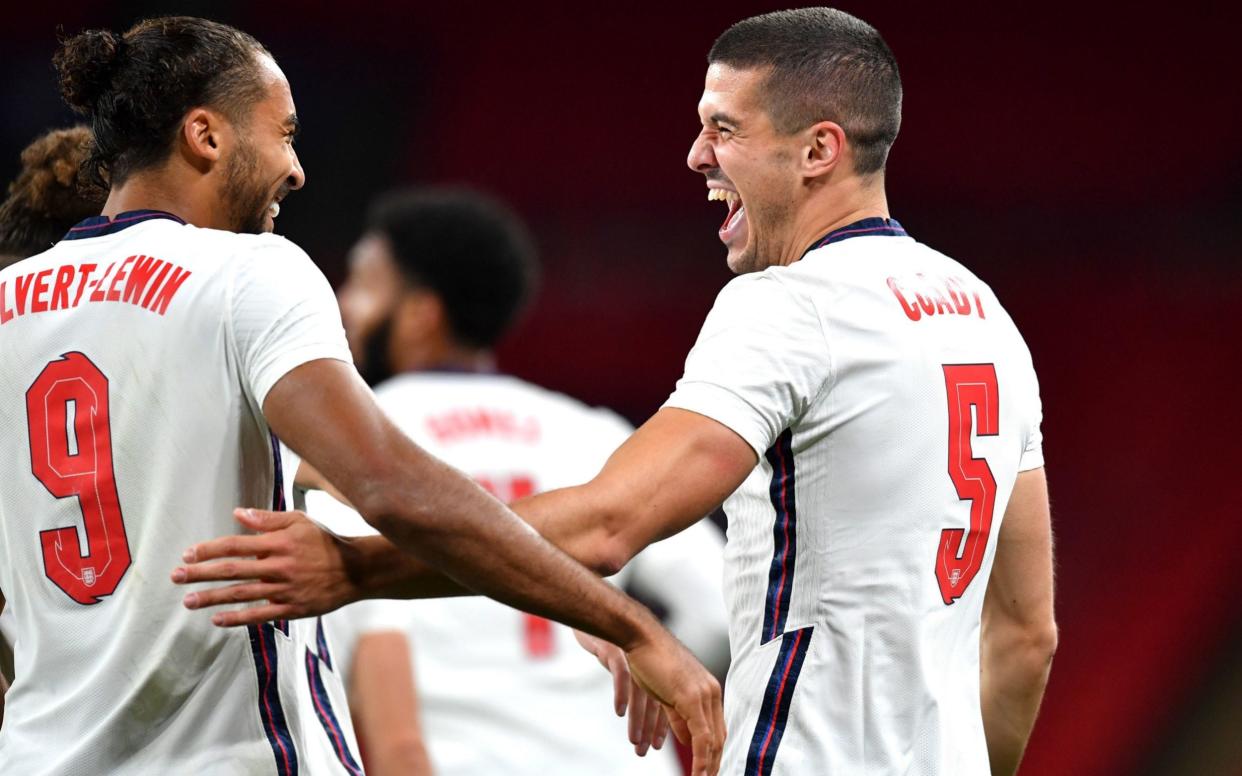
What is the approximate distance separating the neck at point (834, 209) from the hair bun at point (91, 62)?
1115 millimetres

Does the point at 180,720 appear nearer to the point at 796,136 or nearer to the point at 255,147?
the point at 255,147

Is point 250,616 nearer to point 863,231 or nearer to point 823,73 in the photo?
point 863,231

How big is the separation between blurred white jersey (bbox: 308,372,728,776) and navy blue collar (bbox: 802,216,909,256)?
1.36 m

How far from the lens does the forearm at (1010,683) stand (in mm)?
2797

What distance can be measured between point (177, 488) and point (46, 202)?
0.91 metres

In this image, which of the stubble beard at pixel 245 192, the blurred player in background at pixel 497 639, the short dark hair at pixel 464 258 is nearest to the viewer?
the stubble beard at pixel 245 192

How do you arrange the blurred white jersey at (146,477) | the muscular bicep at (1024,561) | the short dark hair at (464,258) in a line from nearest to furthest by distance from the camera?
the blurred white jersey at (146,477) < the muscular bicep at (1024,561) < the short dark hair at (464,258)

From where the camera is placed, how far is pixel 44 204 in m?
2.92

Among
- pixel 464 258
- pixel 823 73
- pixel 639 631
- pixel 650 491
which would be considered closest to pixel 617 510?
pixel 650 491

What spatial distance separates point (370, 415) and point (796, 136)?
90 cm

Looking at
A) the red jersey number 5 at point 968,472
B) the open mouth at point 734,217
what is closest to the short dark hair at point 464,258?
the open mouth at point 734,217

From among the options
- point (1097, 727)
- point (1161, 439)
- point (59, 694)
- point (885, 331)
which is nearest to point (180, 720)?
point (59, 694)

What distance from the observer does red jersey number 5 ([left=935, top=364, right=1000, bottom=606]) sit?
2.44 m

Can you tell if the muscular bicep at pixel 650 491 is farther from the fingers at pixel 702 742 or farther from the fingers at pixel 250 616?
the fingers at pixel 250 616
